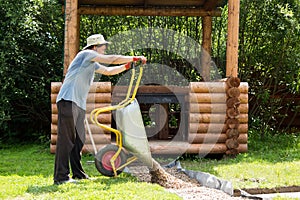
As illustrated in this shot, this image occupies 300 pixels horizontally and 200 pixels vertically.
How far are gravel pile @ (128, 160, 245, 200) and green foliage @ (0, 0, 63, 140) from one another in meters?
4.56

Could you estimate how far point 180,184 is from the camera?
5781 mm

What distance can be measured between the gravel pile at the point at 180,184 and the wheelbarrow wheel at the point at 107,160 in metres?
0.37

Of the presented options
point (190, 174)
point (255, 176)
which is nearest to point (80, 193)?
point (190, 174)

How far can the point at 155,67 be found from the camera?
12.1 m

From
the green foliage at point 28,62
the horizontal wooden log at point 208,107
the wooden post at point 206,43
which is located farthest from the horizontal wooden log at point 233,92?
the green foliage at point 28,62

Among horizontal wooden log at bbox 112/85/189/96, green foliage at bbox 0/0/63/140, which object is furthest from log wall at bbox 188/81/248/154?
green foliage at bbox 0/0/63/140

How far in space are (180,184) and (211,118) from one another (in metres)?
2.73

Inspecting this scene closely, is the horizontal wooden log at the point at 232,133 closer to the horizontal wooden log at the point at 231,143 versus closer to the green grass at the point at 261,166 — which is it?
the horizontal wooden log at the point at 231,143

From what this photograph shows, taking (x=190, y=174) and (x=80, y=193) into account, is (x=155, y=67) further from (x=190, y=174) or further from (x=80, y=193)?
(x=80, y=193)

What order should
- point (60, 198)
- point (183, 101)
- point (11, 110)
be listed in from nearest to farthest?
point (60, 198) → point (183, 101) → point (11, 110)

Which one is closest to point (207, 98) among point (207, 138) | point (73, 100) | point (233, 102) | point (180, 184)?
point (233, 102)

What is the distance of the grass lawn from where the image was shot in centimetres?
486

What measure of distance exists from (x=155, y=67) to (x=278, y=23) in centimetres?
346

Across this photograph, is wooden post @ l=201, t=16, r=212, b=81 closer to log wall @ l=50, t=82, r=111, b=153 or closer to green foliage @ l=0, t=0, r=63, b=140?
log wall @ l=50, t=82, r=111, b=153
